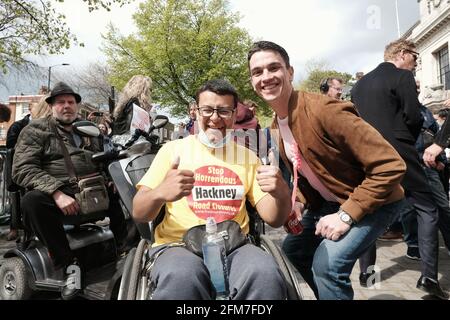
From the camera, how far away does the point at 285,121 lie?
6.94 feet

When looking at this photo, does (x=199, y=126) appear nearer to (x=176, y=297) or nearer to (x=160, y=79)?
(x=176, y=297)

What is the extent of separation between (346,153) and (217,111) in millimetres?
766

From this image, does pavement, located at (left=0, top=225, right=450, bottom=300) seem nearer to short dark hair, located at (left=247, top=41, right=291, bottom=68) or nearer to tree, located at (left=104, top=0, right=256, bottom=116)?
short dark hair, located at (left=247, top=41, right=291, bottom=68)

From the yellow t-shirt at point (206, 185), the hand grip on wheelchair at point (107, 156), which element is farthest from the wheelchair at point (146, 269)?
the hand grip on wheelchair at point (107, 156)

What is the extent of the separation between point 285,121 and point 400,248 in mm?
3595

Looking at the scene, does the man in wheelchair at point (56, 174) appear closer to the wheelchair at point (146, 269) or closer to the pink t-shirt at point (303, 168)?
the wheelchair at point (146, 269)

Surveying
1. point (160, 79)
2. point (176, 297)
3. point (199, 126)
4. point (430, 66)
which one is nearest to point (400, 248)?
point (199, 126)

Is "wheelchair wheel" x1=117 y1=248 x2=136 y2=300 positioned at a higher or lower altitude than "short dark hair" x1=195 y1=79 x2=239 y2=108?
lower

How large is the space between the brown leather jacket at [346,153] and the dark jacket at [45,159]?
2.18 meters

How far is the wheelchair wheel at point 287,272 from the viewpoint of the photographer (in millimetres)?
1721

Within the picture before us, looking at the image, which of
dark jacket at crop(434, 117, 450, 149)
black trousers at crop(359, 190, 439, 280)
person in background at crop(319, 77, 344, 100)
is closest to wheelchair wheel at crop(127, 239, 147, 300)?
black trousers at crop(359, 190, 439, 280)

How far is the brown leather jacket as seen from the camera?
179cm

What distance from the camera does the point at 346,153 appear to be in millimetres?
1918

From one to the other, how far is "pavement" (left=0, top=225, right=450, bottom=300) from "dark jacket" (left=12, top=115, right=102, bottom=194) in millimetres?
2327
